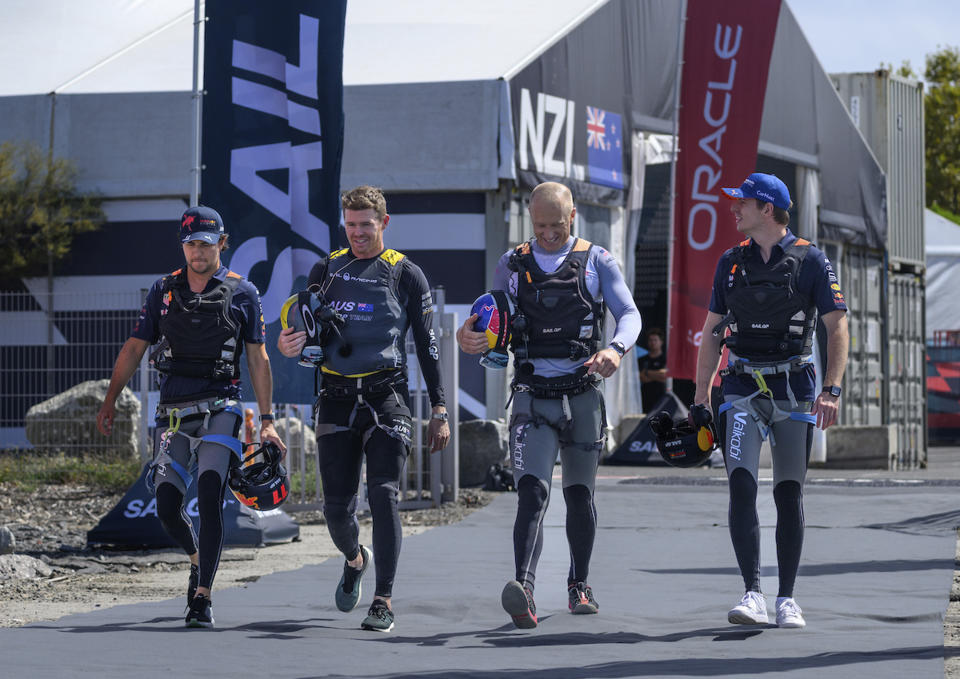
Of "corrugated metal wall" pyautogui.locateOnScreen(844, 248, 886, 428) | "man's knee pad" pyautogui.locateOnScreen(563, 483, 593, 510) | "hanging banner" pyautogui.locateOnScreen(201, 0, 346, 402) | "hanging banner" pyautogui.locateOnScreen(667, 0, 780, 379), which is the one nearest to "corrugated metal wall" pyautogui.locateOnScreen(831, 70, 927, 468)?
"corrugated metal wall" pyautogui.locateOnScreen(844, 248, 886, 428)

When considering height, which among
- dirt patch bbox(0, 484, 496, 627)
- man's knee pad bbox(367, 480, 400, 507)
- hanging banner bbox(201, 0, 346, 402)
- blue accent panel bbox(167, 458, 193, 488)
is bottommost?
dirt patch bbox(0, 484, 496, 627)

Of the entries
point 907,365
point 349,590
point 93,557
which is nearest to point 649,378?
point 907,365

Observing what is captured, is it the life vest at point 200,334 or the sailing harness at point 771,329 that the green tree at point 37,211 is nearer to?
the life vest at point 200,334

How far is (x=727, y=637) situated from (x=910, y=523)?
18.6 ft

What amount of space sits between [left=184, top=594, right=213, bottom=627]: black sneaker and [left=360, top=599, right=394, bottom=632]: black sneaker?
25.0 inches

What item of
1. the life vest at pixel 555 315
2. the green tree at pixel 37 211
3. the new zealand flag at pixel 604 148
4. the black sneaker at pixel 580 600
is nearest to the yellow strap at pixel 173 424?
the life vest at pixel 555 315

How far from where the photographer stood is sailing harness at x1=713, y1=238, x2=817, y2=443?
621cm

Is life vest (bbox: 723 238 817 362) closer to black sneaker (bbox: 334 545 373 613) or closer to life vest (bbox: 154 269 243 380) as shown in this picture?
black sneaker (bbox: 334 545 373 613)

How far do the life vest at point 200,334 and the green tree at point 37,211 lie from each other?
12.4 metres

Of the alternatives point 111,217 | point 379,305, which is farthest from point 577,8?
point 379,305

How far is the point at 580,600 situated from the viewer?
6.57 meters

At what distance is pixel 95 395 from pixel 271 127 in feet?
18.7

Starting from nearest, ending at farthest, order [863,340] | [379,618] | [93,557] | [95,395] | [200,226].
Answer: [379,618]
[200,226]
[93,557]
[95,395]
[863,340]

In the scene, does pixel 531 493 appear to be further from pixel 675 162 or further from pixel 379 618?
pixel 675 162
